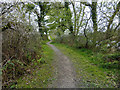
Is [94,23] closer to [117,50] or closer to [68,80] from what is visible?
[117,50]

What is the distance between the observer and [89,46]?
813 cm

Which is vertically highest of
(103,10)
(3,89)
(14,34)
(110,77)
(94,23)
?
A: (103,10)

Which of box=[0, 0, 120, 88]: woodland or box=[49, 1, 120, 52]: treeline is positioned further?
box=[49, 1, 120, 52]: treeline

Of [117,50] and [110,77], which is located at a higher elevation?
[117,50]

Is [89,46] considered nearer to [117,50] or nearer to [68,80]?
[117,50]

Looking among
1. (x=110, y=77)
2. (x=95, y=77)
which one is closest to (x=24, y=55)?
(x=95, y=77)

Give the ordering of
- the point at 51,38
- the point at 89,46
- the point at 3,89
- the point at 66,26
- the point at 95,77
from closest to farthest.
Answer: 1. the point at 3,89
2. the point at 95,77
3. the point at 89,46
4. the point at 66,26
5. the point at 51,38

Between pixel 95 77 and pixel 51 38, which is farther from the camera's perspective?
pixel 51 38

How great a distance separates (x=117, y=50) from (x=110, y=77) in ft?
5.83

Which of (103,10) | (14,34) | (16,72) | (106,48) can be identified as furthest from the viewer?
(103,10)

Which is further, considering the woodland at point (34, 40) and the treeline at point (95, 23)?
the treeline at point (95, 23)

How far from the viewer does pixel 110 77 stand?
366 cm

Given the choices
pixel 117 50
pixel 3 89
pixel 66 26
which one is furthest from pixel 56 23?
pixel 3 89

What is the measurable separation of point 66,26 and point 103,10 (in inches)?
198
